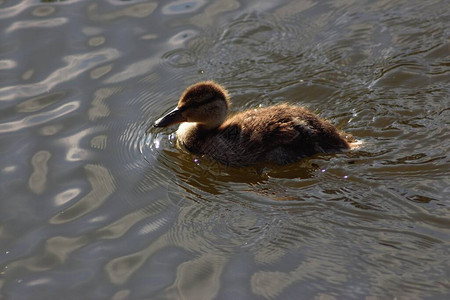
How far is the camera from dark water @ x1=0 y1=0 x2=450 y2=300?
464 centimetres

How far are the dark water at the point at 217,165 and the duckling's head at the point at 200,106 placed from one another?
0.30m

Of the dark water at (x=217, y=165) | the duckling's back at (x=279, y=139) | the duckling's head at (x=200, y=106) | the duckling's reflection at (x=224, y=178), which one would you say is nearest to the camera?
the dark water at (x=217, y=165)

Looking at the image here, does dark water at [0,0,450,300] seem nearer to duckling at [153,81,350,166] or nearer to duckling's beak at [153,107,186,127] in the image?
duckling at [153,81,350,166]

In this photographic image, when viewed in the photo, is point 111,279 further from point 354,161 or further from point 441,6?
point 441,6

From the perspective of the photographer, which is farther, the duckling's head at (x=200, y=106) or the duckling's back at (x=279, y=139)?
the duckling's head at (x=200, y=106)

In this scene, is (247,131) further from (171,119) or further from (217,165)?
(171,119)

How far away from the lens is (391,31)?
23.5 feet

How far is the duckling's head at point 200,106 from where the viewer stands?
19.5 feet

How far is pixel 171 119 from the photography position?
19.7ft

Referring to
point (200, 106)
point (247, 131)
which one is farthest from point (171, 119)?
point (247, 131)

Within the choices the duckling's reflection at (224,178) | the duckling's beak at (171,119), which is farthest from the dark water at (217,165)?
the duckling's beak at (171,119)

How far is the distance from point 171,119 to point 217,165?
55cm

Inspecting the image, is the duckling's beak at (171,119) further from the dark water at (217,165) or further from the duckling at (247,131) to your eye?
the dark water at (217,165)

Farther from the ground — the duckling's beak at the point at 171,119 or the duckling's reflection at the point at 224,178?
the duckling's beak at the point at 171,119
